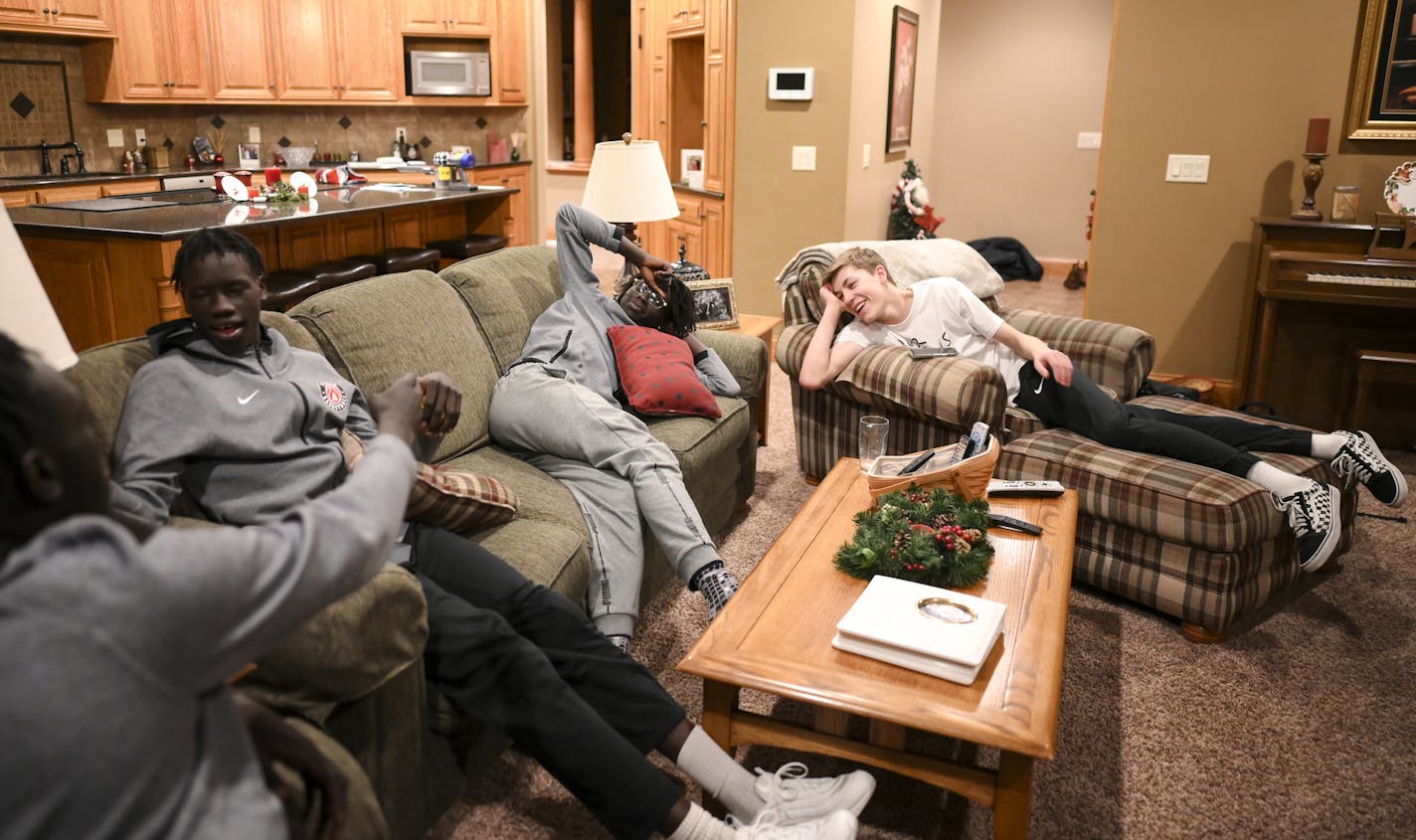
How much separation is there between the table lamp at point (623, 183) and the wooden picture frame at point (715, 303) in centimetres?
34

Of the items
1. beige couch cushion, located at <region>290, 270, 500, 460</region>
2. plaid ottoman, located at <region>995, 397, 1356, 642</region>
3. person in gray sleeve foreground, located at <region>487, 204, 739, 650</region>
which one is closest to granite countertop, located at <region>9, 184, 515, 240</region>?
beige couch cushion, located at <region>290, 270, 500, 460</region>

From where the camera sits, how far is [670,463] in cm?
253

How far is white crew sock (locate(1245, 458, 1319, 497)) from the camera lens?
2686 mm

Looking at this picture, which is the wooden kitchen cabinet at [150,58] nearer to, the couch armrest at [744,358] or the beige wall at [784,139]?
the beige wall at [784,139]

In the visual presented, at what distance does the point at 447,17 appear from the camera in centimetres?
764

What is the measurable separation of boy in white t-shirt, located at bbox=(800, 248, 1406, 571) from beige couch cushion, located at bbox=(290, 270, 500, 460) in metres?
1.08

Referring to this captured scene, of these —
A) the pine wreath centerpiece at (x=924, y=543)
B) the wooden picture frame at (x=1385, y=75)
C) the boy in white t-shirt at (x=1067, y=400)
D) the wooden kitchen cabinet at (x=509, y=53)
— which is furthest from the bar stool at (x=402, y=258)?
the wooden picture frame at (x=1385, y=75)

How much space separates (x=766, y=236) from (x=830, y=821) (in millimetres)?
4441

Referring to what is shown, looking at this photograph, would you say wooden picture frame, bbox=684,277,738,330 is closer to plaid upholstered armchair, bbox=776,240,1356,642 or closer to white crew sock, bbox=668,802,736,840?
plaid upholstered armchair, bbox=776,240,1356,642

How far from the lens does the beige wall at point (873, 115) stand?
546cm

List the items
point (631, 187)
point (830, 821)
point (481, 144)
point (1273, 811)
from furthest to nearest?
point (481, 144), point (631, 187), point (1273, 811), point (830, 821)

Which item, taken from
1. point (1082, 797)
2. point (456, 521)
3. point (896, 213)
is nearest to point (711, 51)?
point (896, 213)

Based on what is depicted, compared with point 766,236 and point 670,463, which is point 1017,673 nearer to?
point 670,463

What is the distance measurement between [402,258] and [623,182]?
2.02 metres
